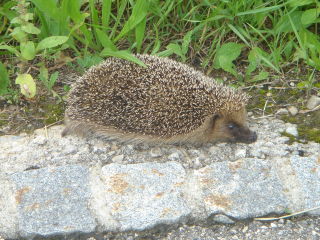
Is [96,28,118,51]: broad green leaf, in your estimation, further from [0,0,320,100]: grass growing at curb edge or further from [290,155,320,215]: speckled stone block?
[290,155,320,215]: speckled stone block

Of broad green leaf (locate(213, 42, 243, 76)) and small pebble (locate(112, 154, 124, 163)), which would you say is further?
broad green leaf (locate(213, 42, 243, 76))

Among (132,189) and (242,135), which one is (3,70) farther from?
(242,135)

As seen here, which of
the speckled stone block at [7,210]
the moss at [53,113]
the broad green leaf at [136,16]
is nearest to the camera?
the speckled stone block at [7,210]

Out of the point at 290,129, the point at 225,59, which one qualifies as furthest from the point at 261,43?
the point at 290,129

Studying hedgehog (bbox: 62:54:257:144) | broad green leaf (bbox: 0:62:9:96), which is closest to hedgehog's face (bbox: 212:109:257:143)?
hedgehog (bbox: 62:54:257:144)

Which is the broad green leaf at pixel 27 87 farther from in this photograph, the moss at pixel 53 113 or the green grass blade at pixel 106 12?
the green grass blade at pixel 106 12

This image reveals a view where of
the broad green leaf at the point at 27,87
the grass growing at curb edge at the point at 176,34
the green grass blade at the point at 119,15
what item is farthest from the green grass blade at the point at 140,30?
the broad green leaf at the point at 27,87

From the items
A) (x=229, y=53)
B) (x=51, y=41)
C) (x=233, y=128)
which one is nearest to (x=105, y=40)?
(x=51, y=41)
